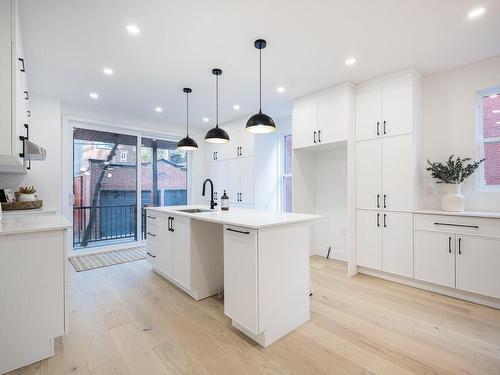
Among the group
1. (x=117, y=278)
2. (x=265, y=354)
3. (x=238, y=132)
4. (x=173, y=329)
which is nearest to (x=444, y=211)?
(x=265, y=354)

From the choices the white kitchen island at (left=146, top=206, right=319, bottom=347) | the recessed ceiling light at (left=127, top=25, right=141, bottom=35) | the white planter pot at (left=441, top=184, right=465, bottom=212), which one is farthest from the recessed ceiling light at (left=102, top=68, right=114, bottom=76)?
the white planter pot at (left=441, top=184, right=465, bottom=212)

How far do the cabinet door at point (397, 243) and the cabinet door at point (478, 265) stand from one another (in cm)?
48

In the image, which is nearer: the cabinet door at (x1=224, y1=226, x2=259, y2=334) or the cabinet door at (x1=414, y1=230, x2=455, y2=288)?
the cabinet door at (x1=224, y1=226, x2=259, y2=334)

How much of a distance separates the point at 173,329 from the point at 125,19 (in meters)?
2.83

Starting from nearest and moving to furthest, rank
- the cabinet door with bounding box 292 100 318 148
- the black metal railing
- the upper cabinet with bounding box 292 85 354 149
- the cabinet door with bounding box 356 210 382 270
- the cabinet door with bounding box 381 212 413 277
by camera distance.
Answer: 1. the cabinet door with bounding box 381 212 413 277
2. the cabinet door with bounding box 356 210 382 270
3. the upper cabinet with bounding box 292 85 354 149
4. the cabinet door with bounding box 292 100 318 148
5. the black metal railing

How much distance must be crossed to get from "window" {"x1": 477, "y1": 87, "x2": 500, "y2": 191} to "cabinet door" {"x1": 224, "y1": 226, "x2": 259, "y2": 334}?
10.0ft

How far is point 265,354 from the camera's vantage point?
1.81 metres

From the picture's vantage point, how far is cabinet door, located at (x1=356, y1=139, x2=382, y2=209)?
3.33 m

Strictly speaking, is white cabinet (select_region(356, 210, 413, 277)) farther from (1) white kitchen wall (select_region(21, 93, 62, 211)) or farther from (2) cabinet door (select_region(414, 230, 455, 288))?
(1) white kitchen wall (select_region(21, 93, 62, 211))

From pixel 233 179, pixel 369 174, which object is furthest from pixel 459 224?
pixel 233 179

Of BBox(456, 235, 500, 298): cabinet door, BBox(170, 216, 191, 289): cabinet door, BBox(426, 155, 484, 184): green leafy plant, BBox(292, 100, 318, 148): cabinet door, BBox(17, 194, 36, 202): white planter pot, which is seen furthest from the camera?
BBox(292, 100, 318, 148): cabinet door

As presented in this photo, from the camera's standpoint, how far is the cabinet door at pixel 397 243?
3053 mm

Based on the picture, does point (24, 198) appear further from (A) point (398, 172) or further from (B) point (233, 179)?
(A) point (398, 172)

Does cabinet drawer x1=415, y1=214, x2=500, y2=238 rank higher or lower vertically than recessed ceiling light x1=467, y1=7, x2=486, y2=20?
lower
